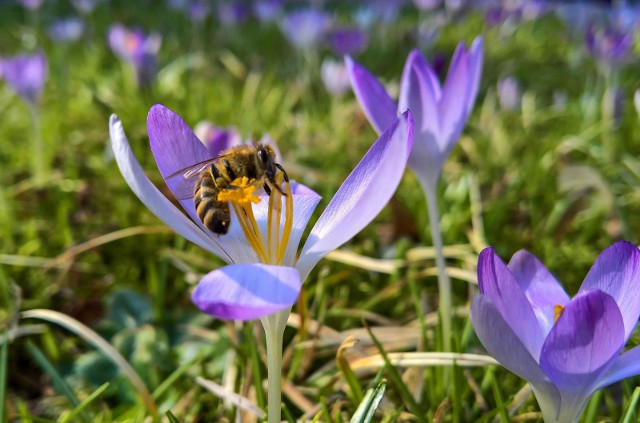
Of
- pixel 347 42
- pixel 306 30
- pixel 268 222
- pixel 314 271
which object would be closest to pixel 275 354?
pixel 268 222

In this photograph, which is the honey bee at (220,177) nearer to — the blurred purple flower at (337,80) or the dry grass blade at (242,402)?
the dry grass blade at (242,402)

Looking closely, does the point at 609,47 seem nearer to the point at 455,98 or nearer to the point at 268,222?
the point at 455,98

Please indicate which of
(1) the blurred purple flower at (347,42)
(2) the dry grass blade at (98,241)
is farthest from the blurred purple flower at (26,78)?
(1) the blurred purple flower at (347,42)

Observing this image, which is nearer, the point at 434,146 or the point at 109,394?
the point at 434,146

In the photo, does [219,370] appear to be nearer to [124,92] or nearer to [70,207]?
[70,207]

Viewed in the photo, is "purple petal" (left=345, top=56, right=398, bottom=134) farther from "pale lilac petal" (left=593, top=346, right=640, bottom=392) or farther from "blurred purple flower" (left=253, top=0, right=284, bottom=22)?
"blurred purple flower" (left=253, top=0, right=284, bottom=22)

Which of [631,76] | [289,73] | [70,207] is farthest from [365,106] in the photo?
[631,76]
